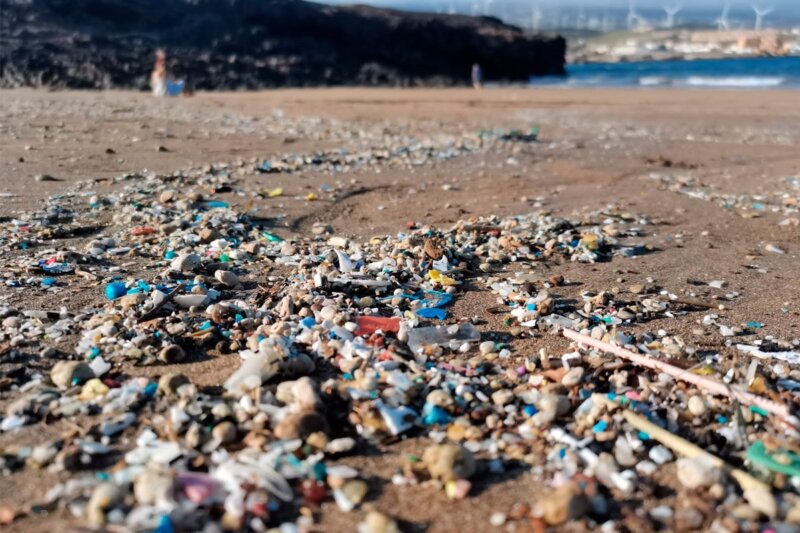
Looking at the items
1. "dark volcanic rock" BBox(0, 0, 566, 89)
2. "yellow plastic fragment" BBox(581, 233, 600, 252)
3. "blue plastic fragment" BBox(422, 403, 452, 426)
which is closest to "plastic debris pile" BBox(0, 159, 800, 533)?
"blue plastic fragment" BBox(422, 403, 452, 426)

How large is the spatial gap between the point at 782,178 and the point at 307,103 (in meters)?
11.4

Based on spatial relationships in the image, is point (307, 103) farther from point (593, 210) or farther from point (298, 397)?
point (298, 397)

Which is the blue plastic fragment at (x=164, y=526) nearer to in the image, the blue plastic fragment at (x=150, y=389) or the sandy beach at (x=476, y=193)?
the sandy beach at (x=476, y=193)

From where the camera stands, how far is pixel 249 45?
28.8 m

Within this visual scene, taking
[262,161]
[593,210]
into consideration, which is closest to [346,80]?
[262,161]

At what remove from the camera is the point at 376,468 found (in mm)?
2082

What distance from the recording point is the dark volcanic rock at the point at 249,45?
73.0 ft

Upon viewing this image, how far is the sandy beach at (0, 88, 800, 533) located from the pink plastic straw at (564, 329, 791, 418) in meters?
0.22

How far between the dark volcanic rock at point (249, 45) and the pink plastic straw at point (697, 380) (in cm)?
2108

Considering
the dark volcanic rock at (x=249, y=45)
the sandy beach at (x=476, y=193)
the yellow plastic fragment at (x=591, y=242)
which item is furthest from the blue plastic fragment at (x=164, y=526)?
the dark volcanic rock at (x=249, y=45)

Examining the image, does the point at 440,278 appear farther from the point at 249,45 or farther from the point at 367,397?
the point at 249,45

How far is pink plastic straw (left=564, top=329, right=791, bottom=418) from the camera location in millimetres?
2301

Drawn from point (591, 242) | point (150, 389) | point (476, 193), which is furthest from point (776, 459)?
point (476, 193)

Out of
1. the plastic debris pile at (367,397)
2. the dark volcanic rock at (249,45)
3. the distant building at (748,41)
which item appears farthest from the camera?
the distant building at (748,41)
